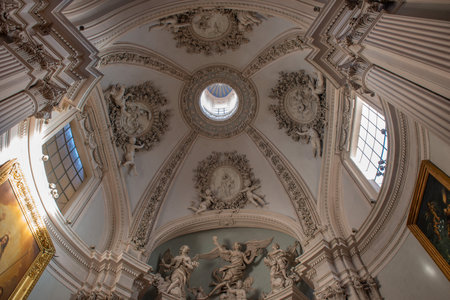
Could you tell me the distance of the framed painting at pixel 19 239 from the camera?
5737mm

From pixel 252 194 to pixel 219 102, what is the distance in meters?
5.12

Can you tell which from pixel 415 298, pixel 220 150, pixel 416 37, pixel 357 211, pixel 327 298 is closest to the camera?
pixel 416 37

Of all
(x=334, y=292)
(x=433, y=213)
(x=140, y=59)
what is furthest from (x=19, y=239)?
(x=433, y=213)

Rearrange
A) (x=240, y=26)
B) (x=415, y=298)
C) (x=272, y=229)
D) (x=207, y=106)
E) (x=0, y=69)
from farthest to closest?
(x=207, y=106) < (x=272, y=229) < (x=240, y=26) < (x=415, y=298) < (x=0, y=69)

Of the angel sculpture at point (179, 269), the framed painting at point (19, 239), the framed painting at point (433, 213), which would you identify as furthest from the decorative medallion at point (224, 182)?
the framed painting at point (433, 213)

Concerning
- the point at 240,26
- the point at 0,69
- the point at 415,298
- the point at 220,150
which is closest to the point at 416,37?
the point at 415,298

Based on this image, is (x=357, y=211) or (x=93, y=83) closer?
(x=93, y=83)

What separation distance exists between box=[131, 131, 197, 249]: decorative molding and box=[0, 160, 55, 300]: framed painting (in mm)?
3801

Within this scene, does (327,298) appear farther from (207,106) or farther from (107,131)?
(207,106)

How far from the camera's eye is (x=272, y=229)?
1175 centimetres

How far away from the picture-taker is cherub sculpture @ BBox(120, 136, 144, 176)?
36.6ft

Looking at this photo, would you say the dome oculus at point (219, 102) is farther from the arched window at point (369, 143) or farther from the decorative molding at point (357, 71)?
the decorative molding at point (357, 71)

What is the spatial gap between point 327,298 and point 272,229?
427 centimetres

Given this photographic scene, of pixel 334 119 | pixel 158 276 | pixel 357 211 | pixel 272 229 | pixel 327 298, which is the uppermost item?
pixel 334 119
